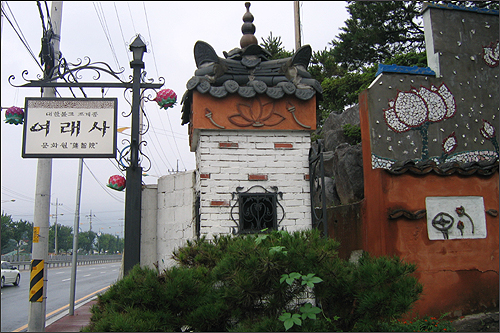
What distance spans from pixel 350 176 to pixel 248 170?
2900 millimetres

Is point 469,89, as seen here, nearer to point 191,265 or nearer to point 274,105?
point 274,105

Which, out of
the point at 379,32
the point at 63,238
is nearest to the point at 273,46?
the point at 379,32

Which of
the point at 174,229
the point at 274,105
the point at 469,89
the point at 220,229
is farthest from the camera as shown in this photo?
the point at 469,89

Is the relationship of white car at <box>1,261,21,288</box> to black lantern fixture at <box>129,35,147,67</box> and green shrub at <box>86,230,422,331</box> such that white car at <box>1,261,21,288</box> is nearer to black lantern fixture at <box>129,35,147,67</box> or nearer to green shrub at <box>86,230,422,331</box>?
black lantern fixture at <box>129,35,147,67</box>

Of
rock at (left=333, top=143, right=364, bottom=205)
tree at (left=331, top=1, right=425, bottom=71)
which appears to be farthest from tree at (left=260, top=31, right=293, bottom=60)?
rock at (left=333, top=143, right=364, bottom=205)

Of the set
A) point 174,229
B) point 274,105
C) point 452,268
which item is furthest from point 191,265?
point 452,268

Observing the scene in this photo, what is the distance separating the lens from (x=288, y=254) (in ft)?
11.8

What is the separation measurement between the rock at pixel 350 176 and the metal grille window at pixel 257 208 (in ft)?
8.49

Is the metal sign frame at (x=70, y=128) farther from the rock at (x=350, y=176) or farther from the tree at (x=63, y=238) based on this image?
the tree at (x=63, y=238)

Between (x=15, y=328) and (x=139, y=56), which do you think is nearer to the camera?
(x=139, y=56)

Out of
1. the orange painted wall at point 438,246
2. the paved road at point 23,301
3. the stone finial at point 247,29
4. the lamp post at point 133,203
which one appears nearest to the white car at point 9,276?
the paved road at point 23,301

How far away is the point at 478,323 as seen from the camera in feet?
18.5

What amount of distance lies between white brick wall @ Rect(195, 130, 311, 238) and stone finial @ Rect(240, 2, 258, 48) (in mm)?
1550

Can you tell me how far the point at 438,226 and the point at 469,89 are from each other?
2.82m
